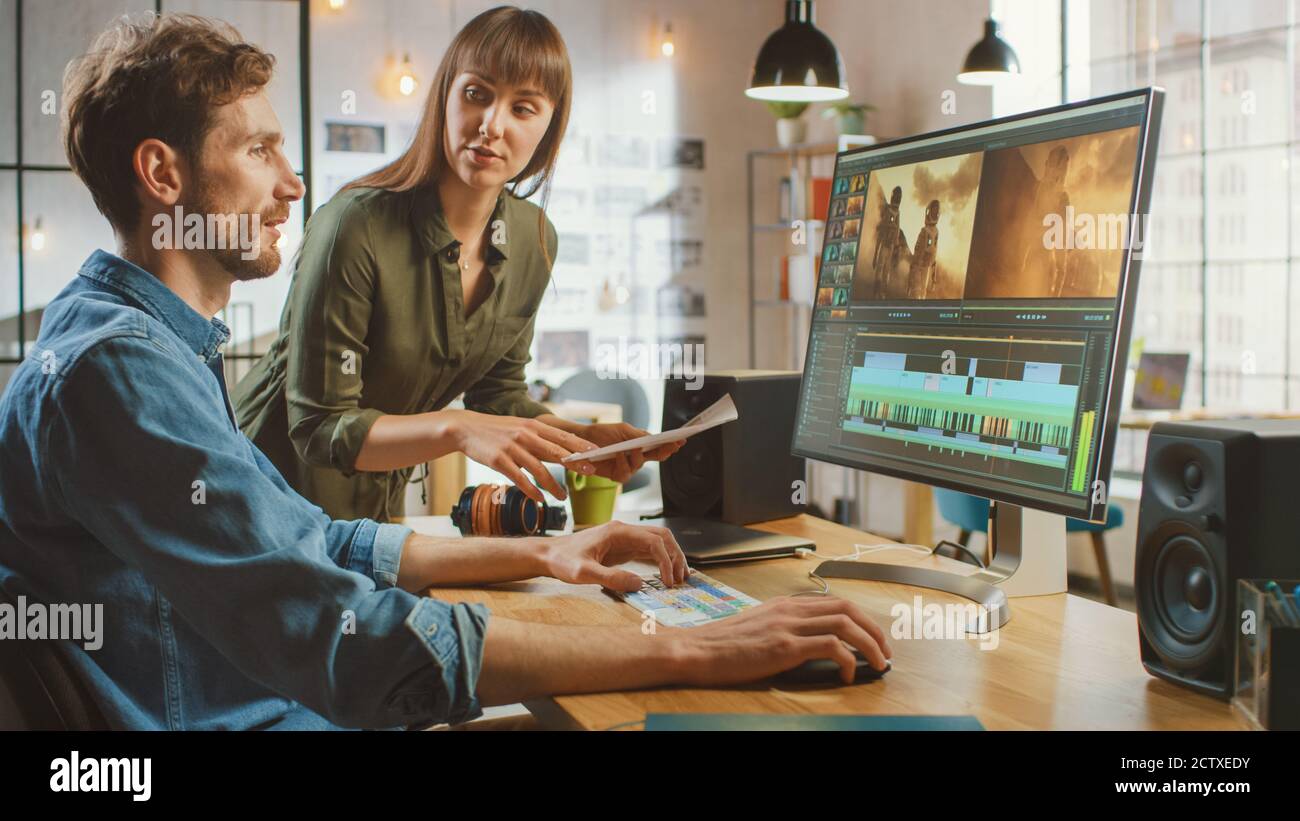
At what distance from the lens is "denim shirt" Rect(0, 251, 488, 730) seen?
987 millimetres

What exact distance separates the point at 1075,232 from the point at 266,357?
5.27 feet

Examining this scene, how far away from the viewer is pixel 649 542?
4.73 feet

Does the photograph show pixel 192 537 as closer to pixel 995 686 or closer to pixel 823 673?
pixel 823 673

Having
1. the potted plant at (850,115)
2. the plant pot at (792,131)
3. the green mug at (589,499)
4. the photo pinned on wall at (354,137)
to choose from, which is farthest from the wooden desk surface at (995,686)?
the plant pot at (792,131)

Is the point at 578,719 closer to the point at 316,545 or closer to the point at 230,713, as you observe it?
the point at 316,545

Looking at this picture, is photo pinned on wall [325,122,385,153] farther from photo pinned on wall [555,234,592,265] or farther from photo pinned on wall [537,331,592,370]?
photo pinned on wall [537,331,592,370]

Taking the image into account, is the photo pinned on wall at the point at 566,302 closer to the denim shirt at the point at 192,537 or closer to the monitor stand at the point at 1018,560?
the monitor stand at the point at 1018,560

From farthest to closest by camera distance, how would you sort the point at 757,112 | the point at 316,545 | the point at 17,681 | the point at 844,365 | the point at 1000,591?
the point at 757,112 < the point at 844,365 < the point at 1000,591 < the point at 316,545 < the point at 17,681

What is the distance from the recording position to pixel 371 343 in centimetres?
211

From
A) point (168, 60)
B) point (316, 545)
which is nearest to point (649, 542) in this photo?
point (316, 545)

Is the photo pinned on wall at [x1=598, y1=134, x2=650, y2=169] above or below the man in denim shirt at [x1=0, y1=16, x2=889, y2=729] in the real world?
above

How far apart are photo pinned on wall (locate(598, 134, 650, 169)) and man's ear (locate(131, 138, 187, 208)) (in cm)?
438

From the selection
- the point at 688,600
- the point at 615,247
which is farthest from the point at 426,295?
the point at 615,247

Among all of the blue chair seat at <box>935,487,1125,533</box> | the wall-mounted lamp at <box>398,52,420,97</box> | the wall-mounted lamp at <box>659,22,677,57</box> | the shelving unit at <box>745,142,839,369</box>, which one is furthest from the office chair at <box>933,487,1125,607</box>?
the wall-mounted lamp at <box>398,52,420,97</box>
